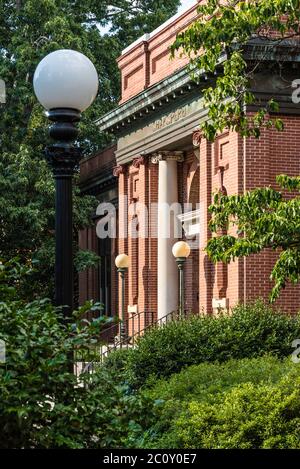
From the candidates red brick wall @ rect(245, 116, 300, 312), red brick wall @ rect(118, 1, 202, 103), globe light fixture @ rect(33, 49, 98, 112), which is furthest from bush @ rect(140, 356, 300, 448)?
red brick wall @ rect(118, 1, 202, 103)

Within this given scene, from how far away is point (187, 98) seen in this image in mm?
30016

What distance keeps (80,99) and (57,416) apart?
317cm

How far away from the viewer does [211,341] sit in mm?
18562

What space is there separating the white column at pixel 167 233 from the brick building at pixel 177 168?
3 centimetres

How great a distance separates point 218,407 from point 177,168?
22.2 meters

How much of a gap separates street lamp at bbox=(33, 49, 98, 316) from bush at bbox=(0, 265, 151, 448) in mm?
1265

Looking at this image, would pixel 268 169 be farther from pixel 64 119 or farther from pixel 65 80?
pixel 65 80

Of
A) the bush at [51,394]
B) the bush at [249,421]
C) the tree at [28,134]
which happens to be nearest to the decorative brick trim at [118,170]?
the tree at [28,134]

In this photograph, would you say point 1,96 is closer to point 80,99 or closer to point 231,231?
point 231,231

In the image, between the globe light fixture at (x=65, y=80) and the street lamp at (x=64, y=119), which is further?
the globe light fixture at (x=65, y=80)

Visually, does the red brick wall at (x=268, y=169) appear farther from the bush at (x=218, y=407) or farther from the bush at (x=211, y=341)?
the bush at (x=218, y=407)

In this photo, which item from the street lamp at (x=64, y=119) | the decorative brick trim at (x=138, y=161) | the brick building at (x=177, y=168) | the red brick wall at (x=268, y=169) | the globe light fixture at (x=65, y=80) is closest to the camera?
the street lamp at (x=64, y=119)

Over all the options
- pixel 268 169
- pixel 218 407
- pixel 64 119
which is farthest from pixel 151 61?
pixel 64 119

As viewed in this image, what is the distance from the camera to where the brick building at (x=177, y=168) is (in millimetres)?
26422
